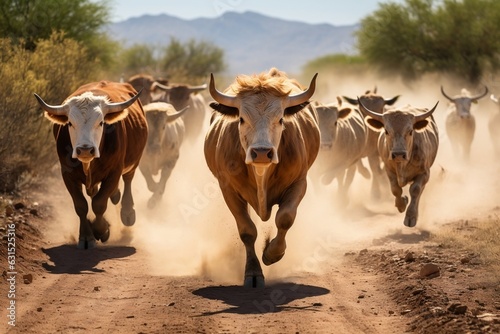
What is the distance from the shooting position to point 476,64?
133 ft

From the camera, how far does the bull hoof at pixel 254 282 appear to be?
394 inches

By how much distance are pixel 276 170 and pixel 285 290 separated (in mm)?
1226

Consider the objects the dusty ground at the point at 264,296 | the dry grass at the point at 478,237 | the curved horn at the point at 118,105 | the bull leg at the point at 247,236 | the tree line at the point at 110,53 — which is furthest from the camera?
the tree line at the point at 110,53

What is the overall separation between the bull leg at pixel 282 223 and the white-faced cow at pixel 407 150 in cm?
429

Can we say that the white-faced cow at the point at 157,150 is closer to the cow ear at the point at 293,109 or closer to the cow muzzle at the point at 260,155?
the cow ear at the point at 293,109

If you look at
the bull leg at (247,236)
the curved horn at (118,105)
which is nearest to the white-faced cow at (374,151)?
the curved horn at (118,105)

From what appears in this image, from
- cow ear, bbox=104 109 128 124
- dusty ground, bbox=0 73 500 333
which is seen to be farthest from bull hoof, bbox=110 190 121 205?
cow ear, bbox=104 109 128 124

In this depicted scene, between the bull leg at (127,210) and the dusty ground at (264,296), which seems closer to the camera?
the dusty ground at (264,296)

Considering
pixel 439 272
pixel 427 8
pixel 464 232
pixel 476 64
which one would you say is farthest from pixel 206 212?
pixel 427 8

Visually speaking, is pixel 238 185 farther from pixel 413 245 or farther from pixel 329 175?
pixel 329 175

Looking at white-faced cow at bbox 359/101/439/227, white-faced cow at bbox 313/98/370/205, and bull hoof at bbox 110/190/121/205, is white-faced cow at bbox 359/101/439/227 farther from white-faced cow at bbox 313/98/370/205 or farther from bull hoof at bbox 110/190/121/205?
bull hoof at bbox 110/190/121/205

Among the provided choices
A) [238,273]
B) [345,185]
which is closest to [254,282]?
[238,273]

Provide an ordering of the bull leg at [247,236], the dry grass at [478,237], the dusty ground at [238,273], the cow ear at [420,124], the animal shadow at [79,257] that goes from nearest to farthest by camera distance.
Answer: the dusty ground at [238,273] < the bull leg at [247,236] < the dry grass at [478,237] < the animal shadow at [79,257] < the cow ear at [420,124]

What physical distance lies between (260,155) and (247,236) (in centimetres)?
133
